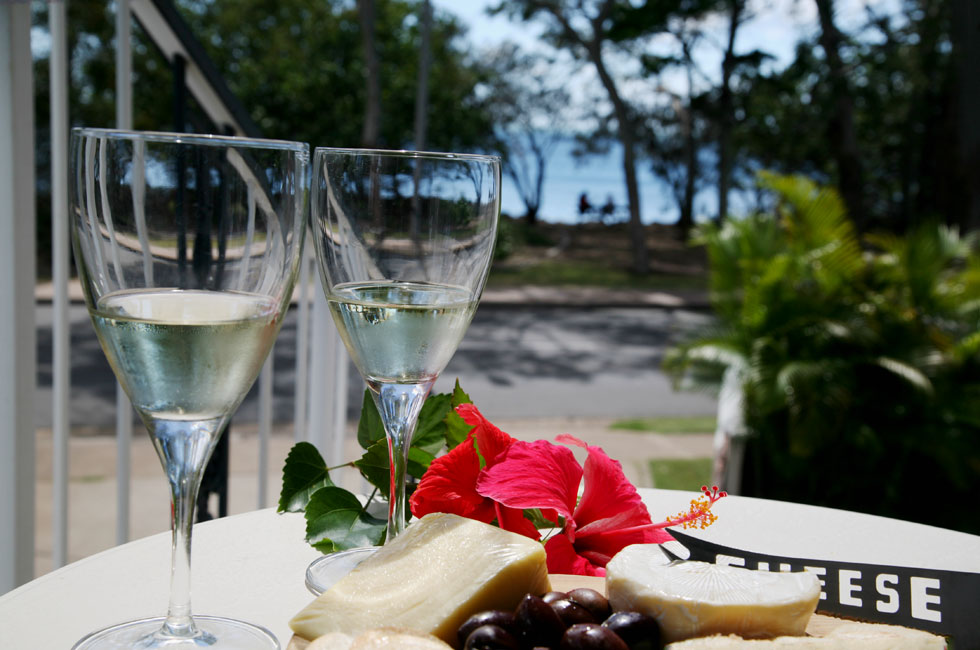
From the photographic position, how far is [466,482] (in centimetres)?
91

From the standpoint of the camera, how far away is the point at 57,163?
5.33ft

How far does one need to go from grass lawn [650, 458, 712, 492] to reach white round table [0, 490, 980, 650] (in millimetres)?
4823

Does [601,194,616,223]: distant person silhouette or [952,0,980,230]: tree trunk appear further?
[601,194,616,223]: distant person silhouette

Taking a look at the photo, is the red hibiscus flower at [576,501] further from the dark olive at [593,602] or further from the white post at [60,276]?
the white post at [60,276]

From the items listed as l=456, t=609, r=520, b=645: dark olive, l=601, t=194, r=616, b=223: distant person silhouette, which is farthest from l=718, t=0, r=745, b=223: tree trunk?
l=456, t=609, r=520, b=645: dark olive

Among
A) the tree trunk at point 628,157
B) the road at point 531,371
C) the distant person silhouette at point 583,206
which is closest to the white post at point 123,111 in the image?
the road at point 531,371

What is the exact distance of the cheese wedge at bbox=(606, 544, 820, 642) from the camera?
0.69m

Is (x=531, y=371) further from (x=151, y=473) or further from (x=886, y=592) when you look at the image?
(x=886, y=592)

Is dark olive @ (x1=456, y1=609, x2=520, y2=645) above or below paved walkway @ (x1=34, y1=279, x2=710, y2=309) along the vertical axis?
above

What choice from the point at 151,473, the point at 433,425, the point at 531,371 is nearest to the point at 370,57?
the point at 531,371

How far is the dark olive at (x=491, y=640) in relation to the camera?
63 centimetres

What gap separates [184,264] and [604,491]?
462 millimetres

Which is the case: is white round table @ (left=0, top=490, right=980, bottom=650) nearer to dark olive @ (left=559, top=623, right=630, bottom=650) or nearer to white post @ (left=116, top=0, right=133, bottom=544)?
dark olive @ (left=559, top=623, right=630, bottom=650)

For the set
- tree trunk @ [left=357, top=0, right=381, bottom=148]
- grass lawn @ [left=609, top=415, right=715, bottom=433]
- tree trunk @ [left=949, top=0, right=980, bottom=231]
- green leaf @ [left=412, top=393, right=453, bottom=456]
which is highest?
tree trunk @ [left=357, top=0, right=381, bottom=148]
